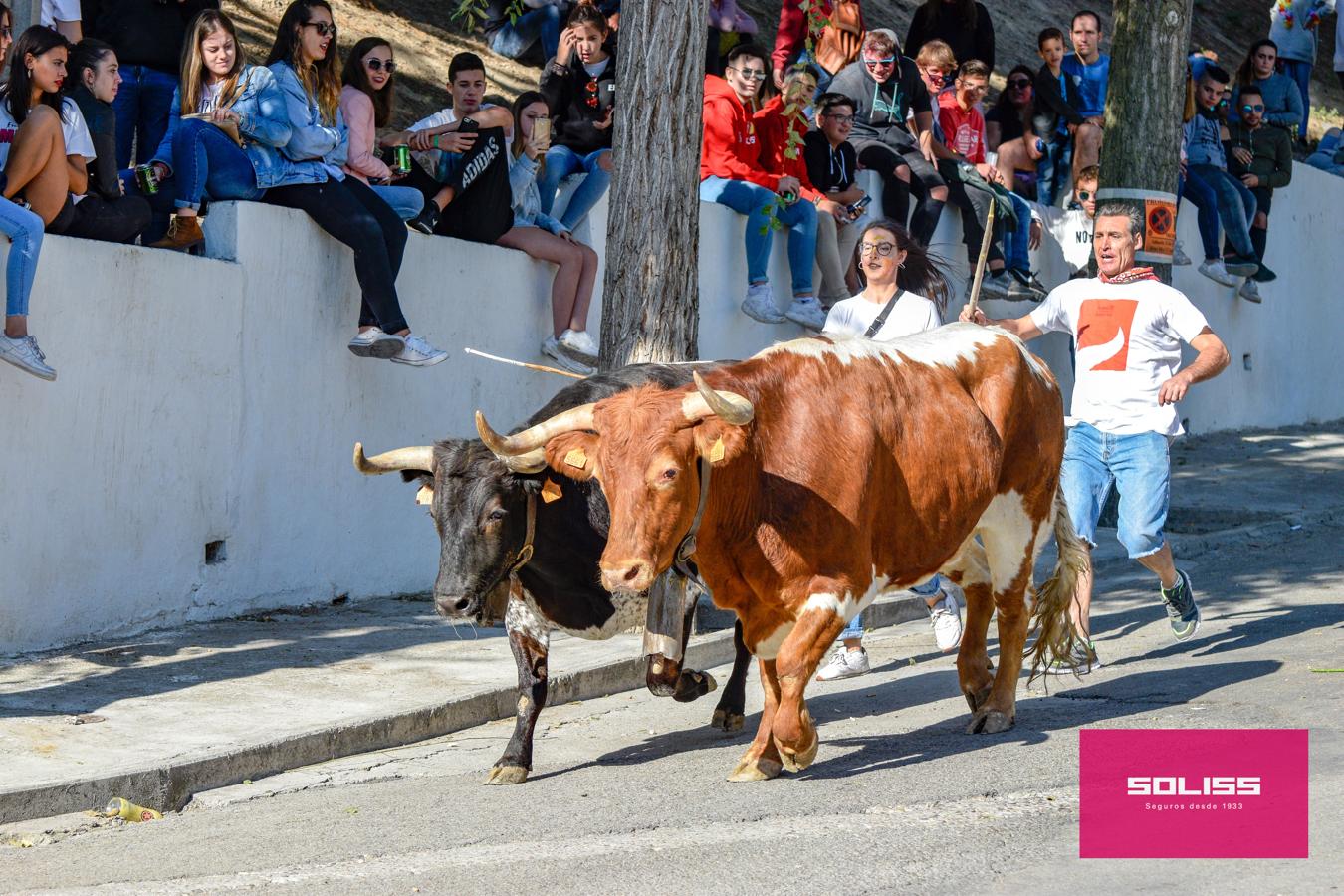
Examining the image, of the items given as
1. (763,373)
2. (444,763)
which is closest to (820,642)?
(763,373)

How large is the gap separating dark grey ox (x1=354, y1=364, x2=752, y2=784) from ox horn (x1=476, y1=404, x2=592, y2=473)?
228 millimetres

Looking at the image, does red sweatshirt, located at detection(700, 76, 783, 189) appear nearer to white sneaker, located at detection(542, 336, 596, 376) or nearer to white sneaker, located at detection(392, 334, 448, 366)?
white sneaker, located at detection(542, 336, 596, 376)

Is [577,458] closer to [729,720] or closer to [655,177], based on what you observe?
[729,720]

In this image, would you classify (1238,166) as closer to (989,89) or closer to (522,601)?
(989,89)

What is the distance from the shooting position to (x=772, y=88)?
13320 mm

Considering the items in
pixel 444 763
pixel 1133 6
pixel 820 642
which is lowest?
pixel 444 763

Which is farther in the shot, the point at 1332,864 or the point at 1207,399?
the point at 1207,399

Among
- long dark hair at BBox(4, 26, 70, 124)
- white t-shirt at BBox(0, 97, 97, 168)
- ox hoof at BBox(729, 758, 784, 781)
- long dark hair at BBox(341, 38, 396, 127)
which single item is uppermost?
long dark hair at BBox(341, 38, 396, 127)

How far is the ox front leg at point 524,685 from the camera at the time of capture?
7064 millimetres

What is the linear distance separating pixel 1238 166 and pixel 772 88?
23.6 ft

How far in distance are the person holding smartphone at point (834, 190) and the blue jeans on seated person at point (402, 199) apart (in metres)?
3.75

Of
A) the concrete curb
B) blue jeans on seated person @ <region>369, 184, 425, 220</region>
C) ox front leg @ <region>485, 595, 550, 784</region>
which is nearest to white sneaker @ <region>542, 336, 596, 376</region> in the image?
blue jeans on seated person @ <region>369, 184, 425, 220</region>

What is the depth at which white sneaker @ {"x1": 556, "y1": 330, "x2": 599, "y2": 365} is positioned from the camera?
11570 mm

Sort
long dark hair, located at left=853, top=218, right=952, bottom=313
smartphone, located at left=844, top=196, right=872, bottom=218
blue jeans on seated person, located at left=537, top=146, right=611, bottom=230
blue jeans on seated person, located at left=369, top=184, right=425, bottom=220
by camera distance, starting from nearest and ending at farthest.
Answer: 1. long dark hair, located at left=853, top=218, right=952, bottom=313
2. blue jeans on seated person, located at left=369, top=184, right=425, bottom=220
3. blue jeans on seated person, located at left=537, top=146, right=611, bottom=230
4. smartphone, located at left=844, top=196, right=872, bottom=218
